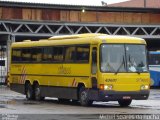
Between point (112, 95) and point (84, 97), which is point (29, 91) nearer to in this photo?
point (84, 97)

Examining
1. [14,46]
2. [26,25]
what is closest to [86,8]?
[26,25]

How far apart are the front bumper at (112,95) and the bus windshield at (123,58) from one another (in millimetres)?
841

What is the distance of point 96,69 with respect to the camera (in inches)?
968

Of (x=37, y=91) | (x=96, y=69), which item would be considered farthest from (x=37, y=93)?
(x=96, y=69)

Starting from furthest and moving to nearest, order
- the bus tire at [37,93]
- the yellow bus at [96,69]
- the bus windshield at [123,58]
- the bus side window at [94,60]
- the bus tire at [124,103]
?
1. the bus tire at [37,93]
2. the bus tire at [124,103]
3. the bus side window at [94,60]
4. the bus windshield at [123,58]
5. the yellow bus at [96,69]

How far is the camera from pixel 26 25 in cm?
5122

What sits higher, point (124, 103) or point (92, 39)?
point (92, 39)

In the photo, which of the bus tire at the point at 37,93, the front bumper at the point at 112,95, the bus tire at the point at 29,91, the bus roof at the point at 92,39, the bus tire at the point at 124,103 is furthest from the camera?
the bus tire at the point at 29,91

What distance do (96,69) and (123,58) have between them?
3.71 feet

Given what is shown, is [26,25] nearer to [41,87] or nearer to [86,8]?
[86,8]

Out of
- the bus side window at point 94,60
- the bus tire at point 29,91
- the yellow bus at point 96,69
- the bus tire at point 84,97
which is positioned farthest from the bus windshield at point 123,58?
the bus tire at point 29,91

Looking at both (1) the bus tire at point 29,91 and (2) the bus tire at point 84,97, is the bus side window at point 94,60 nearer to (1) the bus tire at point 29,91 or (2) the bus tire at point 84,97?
(2) the bus tire at point 84,97

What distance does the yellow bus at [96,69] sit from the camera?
24.4 m

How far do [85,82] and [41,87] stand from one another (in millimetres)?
4467
